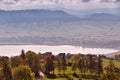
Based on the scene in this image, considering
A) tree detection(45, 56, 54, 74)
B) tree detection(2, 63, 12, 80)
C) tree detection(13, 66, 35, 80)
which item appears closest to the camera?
tree detection(13, 66, 35, 80)

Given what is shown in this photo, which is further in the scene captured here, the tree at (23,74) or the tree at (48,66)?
the tree at (48,66)

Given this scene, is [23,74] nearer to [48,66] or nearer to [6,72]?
[6,72]

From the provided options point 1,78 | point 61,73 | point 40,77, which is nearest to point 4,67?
point 1,78

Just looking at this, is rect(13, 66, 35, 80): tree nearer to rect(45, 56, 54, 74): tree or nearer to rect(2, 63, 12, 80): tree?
rect(2, 63, 12, 80): tree

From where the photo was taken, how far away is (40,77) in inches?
5827

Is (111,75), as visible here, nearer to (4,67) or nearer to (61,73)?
(4,67)

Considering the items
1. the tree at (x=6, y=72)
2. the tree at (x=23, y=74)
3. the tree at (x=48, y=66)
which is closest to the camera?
the tree at (x=23, y=74)

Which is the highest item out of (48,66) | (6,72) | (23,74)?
(48,66)

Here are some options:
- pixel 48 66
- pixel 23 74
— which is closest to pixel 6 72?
pixel 23 74

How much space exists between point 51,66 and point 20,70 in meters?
43.2

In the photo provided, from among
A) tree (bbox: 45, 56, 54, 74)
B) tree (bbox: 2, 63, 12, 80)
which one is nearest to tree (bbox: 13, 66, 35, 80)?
tree (bbox: 2, 63, 12, 80)

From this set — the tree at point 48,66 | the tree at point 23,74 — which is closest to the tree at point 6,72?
the tree at point 23,74

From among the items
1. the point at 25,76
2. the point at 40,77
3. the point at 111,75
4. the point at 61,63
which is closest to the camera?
the point at 111,75

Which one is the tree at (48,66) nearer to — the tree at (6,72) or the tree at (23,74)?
the tree at (6,72)
